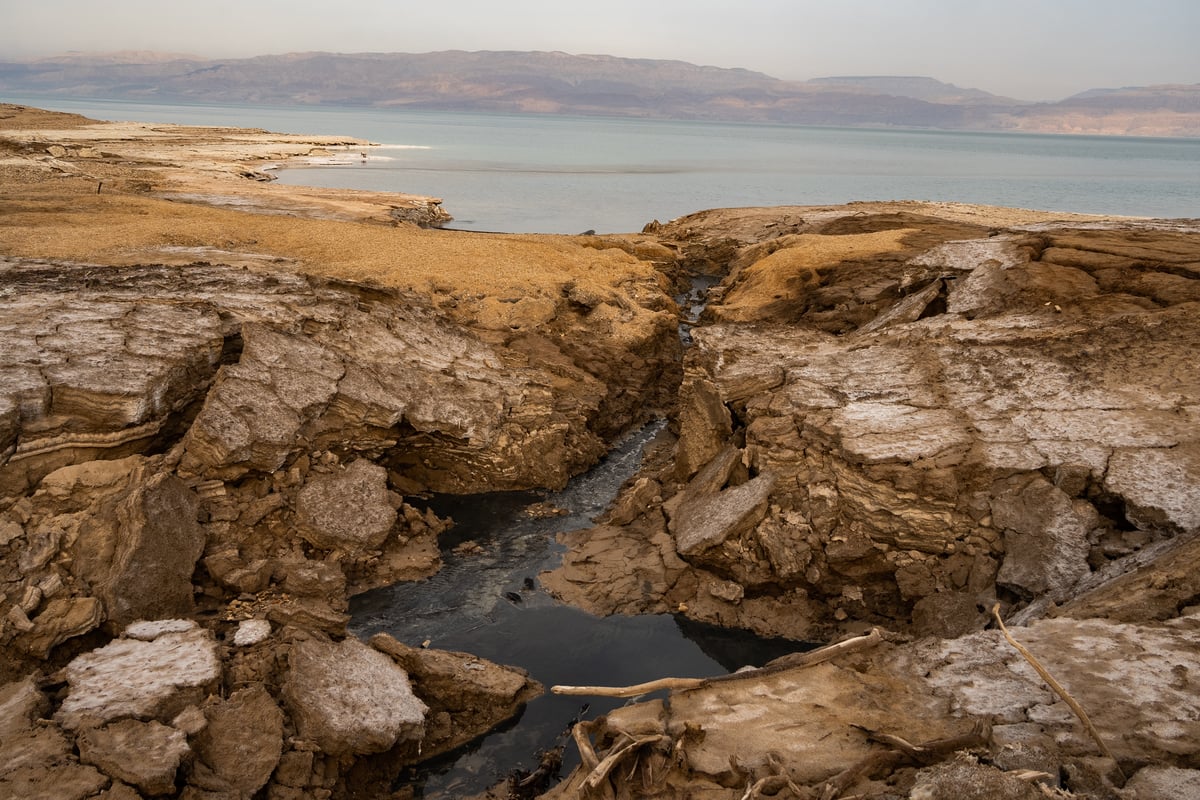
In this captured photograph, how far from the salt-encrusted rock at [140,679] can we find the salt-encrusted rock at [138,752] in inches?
5.5

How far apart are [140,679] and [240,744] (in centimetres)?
79

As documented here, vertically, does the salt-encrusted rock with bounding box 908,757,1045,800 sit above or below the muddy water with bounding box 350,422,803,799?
above

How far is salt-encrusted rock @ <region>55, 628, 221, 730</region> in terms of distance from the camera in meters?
4.65

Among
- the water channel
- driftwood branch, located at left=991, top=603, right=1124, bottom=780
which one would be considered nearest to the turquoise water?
the water channel

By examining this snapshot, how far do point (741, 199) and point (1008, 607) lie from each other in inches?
1050

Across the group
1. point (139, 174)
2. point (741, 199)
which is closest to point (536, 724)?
point (139, 174)

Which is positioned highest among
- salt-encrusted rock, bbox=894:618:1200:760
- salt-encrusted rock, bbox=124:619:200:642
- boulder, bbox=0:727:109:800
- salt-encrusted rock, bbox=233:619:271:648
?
salt-encrusted rock, bbox=894:618:1200:760

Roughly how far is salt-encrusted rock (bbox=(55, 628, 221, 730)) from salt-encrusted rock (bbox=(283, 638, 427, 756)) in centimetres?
51

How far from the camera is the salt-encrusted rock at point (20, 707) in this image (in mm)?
4410

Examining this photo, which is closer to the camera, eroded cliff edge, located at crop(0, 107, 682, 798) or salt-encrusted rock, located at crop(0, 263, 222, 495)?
eroded cliff edge, located at crop(0, 107, 682, 798)

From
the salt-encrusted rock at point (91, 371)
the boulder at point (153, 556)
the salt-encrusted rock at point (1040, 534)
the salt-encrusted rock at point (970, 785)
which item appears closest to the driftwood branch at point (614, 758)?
the salt-encrusted rock at point (970, 785)

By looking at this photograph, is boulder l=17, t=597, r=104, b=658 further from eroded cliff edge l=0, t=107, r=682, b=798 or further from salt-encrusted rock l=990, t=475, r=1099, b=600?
salt-encrusted rock l=990, t=475, r=1099, b=600

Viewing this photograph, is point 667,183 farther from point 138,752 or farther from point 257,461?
point 138,752

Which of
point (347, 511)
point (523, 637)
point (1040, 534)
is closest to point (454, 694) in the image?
point (523, 637)
